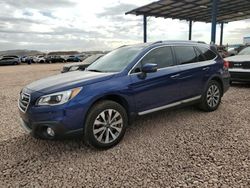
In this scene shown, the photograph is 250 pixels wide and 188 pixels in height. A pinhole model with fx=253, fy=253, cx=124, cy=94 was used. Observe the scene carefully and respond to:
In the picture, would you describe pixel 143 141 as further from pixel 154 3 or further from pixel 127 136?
pixel 154 3

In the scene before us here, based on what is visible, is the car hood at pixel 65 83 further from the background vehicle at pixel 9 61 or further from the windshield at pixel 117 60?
the background vehicle at pixel 9 61

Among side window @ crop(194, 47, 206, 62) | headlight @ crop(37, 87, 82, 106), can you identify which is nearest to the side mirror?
headlight @ crop(37, 87, 82, 106)

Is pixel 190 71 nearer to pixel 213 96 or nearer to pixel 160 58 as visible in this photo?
pixel 160 58

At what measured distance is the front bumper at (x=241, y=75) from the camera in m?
8.40

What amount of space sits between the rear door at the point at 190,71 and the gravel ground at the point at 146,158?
621mm

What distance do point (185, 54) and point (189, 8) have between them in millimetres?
25670

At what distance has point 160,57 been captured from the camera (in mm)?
4914

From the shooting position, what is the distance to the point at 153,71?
14.6ft

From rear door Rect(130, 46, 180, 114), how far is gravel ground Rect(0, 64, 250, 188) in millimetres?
572

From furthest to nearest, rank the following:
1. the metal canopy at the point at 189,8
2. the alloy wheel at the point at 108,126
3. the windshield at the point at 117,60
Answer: the metal canopy at the point at 189,8 < the windshield at the point at 117,60 < the alloy wheel at the point at 108,126

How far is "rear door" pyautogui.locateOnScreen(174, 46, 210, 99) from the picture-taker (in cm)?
516

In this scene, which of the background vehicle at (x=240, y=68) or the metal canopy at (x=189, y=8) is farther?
the metal canopy at (x=189, y=8)

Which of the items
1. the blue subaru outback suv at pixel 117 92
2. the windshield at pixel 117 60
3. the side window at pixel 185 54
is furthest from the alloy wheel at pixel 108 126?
the side window at pixel 185 54

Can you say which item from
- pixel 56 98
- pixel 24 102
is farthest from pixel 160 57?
pixel 24 102
